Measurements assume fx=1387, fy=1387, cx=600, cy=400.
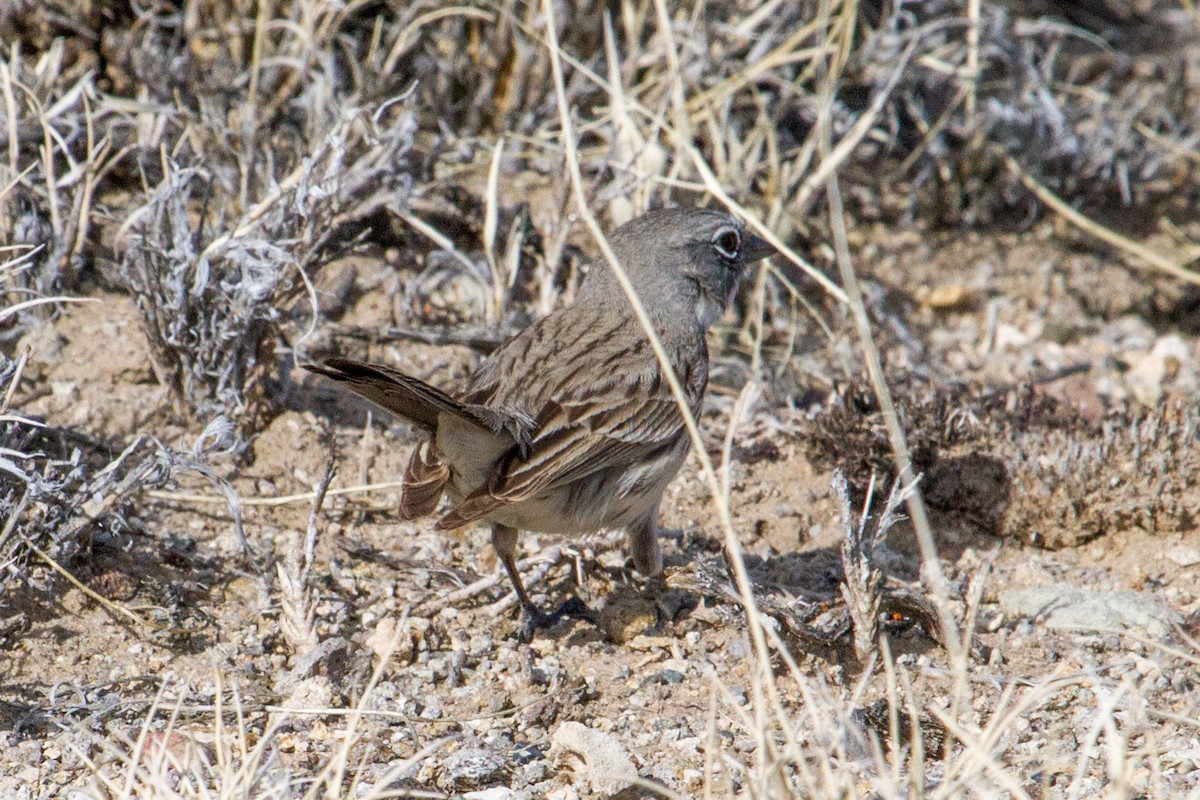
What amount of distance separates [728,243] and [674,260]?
0.27 meters

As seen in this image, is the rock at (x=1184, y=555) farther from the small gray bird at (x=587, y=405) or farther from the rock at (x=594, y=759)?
the rock at (x=594, y=759)

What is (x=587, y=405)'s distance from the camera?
489 cm

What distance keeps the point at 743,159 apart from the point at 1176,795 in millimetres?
3857

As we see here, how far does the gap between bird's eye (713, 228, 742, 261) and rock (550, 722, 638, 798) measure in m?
2.17

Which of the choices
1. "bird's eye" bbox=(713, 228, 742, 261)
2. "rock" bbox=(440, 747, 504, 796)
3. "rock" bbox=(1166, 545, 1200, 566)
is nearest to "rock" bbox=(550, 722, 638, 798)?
"rock" bbox=(440, 747, 504, 796)

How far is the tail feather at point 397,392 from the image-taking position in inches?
155

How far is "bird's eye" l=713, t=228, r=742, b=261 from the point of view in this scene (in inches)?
221

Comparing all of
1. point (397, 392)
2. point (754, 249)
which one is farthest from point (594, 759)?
point (754, 249)

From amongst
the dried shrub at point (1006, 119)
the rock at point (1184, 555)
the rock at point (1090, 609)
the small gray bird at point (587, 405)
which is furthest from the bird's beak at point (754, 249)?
the rock at point (1184, 555)

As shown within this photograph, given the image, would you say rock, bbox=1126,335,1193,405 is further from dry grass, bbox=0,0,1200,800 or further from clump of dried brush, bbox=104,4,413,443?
clump of dried brush, bbox=104,4,413,443

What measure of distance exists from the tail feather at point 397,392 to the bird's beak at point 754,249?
5.67 ft

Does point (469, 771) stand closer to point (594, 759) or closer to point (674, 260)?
point (594, 759)

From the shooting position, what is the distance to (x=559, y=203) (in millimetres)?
6227

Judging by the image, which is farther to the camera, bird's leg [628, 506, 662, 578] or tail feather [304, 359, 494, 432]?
bird's leg [628, 506, 662, 578]
